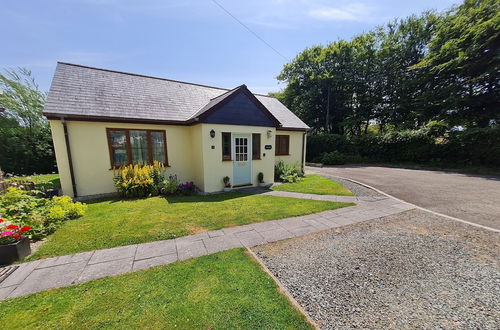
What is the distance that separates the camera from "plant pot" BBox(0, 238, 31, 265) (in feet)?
10.7

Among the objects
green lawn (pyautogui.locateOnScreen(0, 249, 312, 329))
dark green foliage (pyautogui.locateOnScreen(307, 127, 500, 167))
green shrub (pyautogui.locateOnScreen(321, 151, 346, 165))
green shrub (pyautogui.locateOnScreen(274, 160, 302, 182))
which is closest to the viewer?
green lawn (pyautogui.locateOnScreen(0, 249, 312, 329))

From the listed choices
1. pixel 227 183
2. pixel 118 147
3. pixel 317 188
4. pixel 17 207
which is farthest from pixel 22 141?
pixel 317 188

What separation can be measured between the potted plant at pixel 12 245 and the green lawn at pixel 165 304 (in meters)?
1.41

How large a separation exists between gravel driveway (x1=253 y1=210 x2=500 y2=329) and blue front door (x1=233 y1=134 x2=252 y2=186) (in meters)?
5.14

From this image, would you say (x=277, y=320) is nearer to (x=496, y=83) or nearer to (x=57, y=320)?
(x=57, y=320)

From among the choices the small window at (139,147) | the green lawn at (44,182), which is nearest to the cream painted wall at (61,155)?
the green lawn at (44,182)

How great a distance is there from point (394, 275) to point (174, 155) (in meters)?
8.64

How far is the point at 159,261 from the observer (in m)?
3.33

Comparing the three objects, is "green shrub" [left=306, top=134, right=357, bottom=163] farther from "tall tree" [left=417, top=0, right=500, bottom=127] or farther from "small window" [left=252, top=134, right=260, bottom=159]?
"small window" [left=252, top=134, right=260, bottom=159]

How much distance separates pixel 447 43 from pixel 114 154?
26.9 metres

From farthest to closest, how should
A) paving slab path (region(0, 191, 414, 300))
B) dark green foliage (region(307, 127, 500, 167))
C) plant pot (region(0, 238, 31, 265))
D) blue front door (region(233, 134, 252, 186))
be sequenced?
dark green foliage (region(307, 127, 500, 167)), blue front door (region(233, 134, 252, 186)), plant pot (region(0, 238, 31, 265)), paving slab path (region(0, 191, 414, 300))

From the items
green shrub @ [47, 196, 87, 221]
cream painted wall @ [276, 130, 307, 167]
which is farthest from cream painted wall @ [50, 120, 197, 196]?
cream painted wall @ [276, 130, 307, 167]

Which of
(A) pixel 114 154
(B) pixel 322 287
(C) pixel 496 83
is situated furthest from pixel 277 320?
(C) pixel 496 83

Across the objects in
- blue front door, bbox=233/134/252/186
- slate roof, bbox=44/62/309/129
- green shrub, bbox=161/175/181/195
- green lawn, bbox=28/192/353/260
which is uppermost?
slate roof, bbox=44/62/309/129
